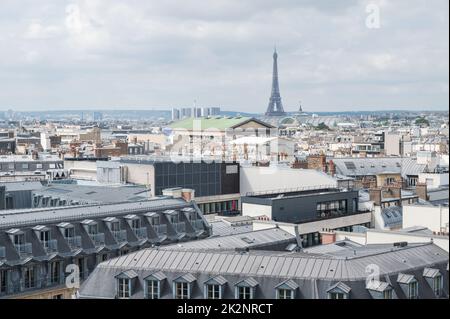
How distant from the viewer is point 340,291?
1429cm

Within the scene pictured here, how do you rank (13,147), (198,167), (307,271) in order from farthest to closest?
1. (13,147)
2. (198,167)
3. (307,271)

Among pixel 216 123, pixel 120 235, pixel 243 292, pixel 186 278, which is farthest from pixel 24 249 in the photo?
pixel 216 123

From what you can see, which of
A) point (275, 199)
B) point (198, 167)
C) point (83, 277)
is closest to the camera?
point (83, 277)

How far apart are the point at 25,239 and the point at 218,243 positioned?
16.5 feet

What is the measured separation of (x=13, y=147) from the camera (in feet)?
271

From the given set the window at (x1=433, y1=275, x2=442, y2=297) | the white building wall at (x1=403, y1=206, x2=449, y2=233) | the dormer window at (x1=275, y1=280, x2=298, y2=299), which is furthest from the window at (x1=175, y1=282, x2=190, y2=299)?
the white building wall at (x1=403, y1=206, x2=449, y2=233)

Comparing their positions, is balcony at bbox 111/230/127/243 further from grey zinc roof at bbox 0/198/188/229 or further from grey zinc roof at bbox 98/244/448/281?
grey zinc roof at bbox 98/244/448/281

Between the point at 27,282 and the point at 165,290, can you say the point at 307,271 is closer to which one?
the point at 165,290

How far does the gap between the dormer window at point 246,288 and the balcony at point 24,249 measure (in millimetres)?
7375

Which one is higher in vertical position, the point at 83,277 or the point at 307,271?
the point at 307,271

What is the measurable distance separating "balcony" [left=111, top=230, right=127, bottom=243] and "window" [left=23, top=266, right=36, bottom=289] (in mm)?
2950

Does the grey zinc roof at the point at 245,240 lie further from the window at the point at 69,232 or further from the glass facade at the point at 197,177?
the glass facade at the point at 197,177

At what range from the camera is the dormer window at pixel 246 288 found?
15.1 m

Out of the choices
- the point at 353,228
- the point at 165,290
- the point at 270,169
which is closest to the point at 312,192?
the point at 353,228
